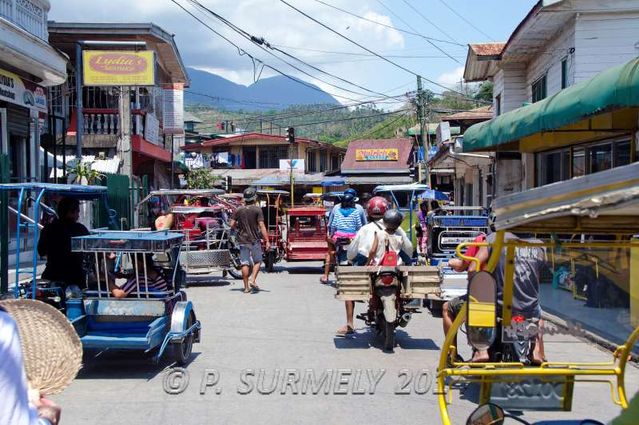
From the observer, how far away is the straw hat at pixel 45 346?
3.62 m

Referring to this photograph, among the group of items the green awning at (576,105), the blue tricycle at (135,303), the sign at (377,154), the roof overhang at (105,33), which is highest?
the roof overhang at (105,33)

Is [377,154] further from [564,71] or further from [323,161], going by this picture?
[564,71]

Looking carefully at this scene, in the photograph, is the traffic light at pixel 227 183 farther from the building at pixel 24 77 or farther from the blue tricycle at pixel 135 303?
the blue tricycle at pixel 135 303

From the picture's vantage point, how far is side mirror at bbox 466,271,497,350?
3.71 metres

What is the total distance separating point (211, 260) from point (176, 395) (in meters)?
8.09

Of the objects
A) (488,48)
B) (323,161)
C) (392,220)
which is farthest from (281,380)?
(323,161)

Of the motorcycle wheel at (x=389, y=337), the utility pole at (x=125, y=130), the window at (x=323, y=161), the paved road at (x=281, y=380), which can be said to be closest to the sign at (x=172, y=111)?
the utility pole at (x=125, y=130)

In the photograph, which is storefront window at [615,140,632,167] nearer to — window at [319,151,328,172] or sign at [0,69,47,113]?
sign at [0,69,47,113]

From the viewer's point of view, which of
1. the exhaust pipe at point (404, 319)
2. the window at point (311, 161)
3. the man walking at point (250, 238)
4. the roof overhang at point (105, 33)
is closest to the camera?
the exhaust pipe at point (404, 319)

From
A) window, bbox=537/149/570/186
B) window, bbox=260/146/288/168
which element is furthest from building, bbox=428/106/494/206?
window, bbox=260/146/288/168

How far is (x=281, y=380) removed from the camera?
7391 millimetres

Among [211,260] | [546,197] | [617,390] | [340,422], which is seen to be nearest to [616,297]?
[617,390]

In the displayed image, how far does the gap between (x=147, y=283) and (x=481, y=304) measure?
4975 mm

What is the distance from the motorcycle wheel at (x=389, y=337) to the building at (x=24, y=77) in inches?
337
